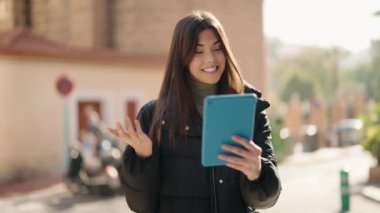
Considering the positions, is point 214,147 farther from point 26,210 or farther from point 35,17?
point 35,17

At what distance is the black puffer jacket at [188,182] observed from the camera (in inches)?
88.5

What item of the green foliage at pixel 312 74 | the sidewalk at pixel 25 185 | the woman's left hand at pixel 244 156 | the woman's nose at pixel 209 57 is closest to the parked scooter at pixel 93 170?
the sidewalk at pixel 25 185

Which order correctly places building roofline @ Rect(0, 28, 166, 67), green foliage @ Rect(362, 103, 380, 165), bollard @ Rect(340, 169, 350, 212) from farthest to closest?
building roofline @ Rect(0, 28, 166, 67) < green foliage @ Rect(362, 103, 380, 165) < bollard @ Rect(340, 169, 350, 212)

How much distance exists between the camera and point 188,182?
229 centimetres

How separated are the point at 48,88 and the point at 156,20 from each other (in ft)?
25.2

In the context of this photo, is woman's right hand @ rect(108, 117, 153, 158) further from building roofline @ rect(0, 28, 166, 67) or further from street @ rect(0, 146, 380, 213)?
building roofline @ rect(0, 28, 166, 67)

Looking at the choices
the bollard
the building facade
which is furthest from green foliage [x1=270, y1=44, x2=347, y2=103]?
the bollard

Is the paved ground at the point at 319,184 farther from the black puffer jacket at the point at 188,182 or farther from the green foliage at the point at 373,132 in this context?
the black puffer jacket at the point at 188,182

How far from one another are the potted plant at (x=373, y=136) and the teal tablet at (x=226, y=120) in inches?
465

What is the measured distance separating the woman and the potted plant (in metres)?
11.5

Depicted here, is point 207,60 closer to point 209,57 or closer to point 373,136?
point 209,57

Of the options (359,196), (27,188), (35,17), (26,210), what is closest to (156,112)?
(26,210)

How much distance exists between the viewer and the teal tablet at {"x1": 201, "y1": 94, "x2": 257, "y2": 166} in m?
2.04

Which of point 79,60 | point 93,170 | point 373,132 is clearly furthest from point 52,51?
point 373,132
